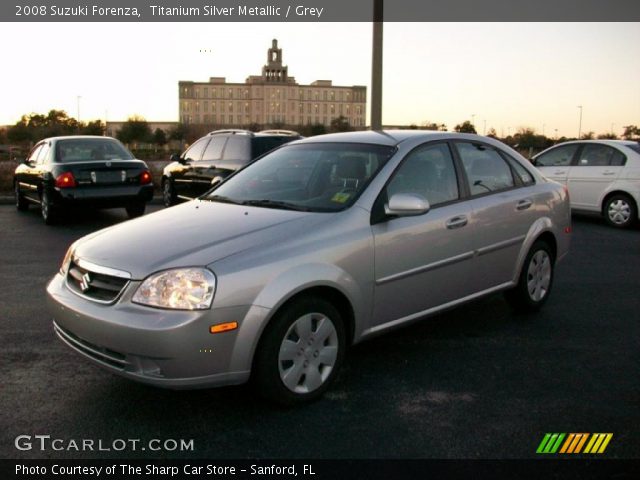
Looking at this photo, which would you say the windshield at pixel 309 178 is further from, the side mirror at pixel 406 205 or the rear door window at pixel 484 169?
the rear door window at pixel 484 169

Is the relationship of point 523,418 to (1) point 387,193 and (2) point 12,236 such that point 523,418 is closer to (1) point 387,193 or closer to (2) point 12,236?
(1) point 387,193

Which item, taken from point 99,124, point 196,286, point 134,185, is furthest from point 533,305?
point 99,124

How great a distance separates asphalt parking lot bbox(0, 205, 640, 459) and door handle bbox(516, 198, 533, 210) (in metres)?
0.96

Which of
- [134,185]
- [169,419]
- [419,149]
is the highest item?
[419,149]

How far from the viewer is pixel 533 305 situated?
5402mm

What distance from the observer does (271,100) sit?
16238 centimetres

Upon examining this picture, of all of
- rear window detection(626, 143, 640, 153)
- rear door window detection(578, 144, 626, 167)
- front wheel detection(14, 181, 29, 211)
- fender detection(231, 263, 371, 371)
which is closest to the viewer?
fender detection(231, 263, 371, 371)

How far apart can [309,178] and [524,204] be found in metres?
1.87

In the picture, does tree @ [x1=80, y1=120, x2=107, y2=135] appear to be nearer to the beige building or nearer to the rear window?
the rear window

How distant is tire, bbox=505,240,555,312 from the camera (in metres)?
5.26

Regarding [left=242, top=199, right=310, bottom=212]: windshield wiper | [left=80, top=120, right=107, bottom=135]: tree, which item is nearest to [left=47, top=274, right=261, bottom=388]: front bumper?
[left=242, top=199, right=310, bottom=212]: windshield wiper

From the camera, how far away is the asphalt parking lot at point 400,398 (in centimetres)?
316

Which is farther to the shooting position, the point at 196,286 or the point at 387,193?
the point at 387,193

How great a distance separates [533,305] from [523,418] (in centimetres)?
213
